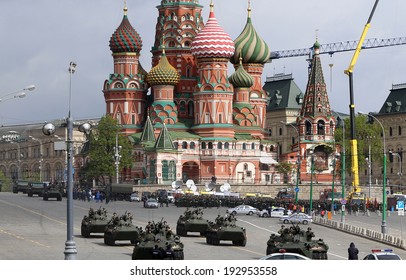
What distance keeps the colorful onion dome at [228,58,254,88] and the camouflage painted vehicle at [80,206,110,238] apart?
277 ft

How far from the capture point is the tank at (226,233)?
5300 centimetres

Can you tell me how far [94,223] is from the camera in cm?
5669

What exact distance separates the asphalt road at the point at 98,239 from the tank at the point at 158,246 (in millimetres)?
1831

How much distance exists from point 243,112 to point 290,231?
9641cm

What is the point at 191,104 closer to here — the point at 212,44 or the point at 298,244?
the point at 212,44

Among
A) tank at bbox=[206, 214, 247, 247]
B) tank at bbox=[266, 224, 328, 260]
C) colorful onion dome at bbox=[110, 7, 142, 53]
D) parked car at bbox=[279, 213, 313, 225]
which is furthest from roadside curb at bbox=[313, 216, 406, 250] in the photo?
colorful onion dome at bbox=[110, 7, 142, 53]

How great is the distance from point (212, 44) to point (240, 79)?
789cm

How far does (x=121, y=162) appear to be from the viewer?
128125 mm

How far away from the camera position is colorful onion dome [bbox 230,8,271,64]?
14538 cm

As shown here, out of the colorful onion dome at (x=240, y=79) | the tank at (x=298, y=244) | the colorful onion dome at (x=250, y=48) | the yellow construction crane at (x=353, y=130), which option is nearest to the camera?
the tank at (x=298, y=244)

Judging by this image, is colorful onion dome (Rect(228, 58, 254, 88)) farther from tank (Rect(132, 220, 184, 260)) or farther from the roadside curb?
tank (Rect(132, 220, 184, 260))

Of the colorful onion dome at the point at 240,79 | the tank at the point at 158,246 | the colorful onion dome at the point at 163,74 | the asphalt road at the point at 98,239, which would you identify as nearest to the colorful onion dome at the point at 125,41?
the colorful onion dome at the point at 163,74

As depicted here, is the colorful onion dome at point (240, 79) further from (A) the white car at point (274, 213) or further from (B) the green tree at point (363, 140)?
(A) the white car at point (274, 213)
